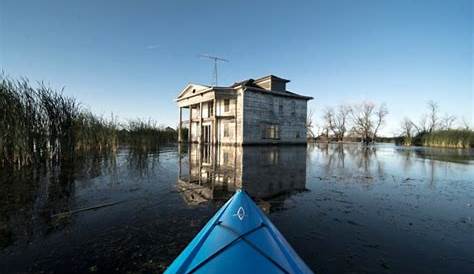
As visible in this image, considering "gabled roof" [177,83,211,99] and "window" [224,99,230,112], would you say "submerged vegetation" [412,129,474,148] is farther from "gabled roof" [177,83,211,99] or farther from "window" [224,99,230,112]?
"gabled roof" [177,83,211,99]

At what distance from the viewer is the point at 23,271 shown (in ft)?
5.80

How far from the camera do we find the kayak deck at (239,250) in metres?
1.10

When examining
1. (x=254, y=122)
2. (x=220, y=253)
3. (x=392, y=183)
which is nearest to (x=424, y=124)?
(x=254, y=122)

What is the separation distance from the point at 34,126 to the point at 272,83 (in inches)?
693

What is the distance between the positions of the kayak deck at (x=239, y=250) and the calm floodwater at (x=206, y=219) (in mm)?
830

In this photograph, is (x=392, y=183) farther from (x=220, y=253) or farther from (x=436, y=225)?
(x=220, y=253)

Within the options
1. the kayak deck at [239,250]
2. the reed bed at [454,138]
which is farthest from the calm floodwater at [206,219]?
the reed bed at [454,138]

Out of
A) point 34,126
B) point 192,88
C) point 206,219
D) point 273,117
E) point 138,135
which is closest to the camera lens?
point 206,219

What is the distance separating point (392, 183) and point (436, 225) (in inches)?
116

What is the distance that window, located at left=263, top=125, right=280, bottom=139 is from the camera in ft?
64.3

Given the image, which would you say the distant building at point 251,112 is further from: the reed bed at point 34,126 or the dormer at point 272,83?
the reed bed at point 34,126

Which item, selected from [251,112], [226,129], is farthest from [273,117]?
[226,129]

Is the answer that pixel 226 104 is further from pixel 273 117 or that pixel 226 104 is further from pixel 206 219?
pixel 206 219

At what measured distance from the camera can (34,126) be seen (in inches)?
255
